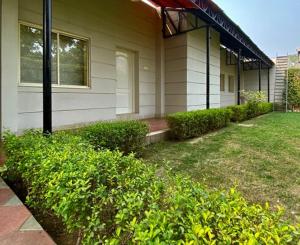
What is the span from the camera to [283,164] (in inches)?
185

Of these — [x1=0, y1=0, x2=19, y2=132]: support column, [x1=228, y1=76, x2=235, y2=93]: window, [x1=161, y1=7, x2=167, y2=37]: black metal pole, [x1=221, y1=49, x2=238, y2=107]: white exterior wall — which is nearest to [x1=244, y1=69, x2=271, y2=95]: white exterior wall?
[x1=221, y1=49, x2=238, y2=107]: white exterior wall

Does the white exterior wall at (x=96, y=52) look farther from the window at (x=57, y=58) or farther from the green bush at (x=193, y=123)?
the green bush at (x=193, y=123)

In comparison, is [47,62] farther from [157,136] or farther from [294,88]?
[294,88]

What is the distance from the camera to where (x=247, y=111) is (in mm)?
11734

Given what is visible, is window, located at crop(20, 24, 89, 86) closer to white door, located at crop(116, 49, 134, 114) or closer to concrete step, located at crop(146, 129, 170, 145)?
white door, located at crop(116, 49, 134, 114)

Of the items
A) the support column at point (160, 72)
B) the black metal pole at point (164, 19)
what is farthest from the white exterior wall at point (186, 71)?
the black metal pole at point (164, 19)

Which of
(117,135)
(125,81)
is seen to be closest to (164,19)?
(125,81)

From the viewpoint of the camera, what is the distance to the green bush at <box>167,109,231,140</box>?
643cm

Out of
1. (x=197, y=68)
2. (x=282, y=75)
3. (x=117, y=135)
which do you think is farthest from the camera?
(x=282, y=75)

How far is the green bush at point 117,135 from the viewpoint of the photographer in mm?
4176

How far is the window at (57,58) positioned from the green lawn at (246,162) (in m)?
2.80

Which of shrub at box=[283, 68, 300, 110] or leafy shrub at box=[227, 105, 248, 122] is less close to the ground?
shrub at box=[283, 68, 300, 110]

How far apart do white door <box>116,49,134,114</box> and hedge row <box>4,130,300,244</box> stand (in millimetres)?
6437

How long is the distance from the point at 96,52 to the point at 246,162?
4874 millimetres
